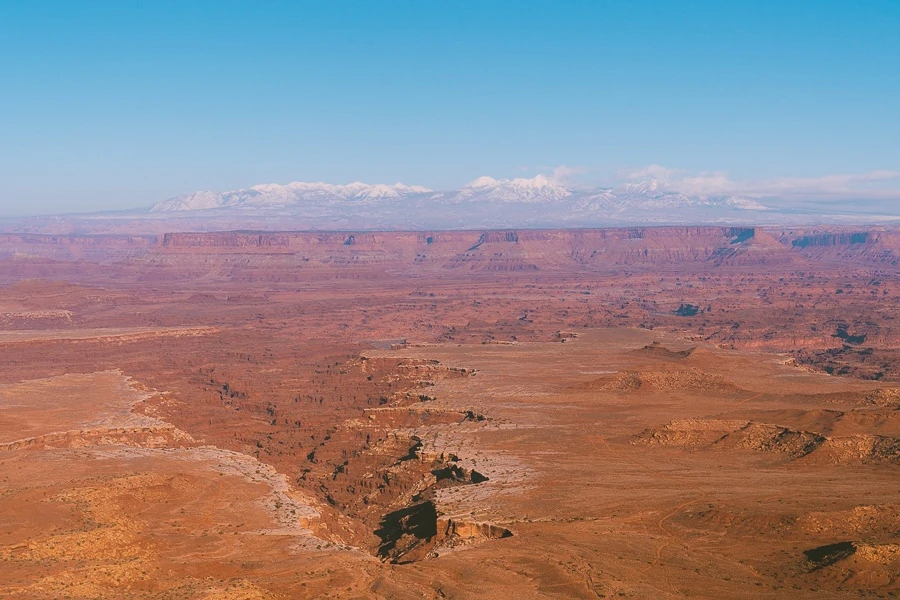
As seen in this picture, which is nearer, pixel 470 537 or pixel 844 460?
pixel 470 537

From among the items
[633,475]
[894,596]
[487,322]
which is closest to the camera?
[894,596]

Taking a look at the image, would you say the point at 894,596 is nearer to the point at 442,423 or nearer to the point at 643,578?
the point at 643,578

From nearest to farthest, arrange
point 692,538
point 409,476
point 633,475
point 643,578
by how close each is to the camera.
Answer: point 643,578 → point 692,538 → point 633,475 → point 409,476

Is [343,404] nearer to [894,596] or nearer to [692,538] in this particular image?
[692,538]

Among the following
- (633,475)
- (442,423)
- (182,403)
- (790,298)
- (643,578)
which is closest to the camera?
(643,578)

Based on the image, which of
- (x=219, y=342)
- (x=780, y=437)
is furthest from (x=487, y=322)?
(x=780, y=437)

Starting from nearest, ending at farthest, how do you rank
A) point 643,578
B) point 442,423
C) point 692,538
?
point 643,578, point 692,538, point 442,423

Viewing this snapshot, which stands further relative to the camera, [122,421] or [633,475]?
[122,421]

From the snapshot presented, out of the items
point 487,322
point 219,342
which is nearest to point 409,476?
point 219,342

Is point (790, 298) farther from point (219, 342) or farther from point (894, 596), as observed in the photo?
point (894, 596)
